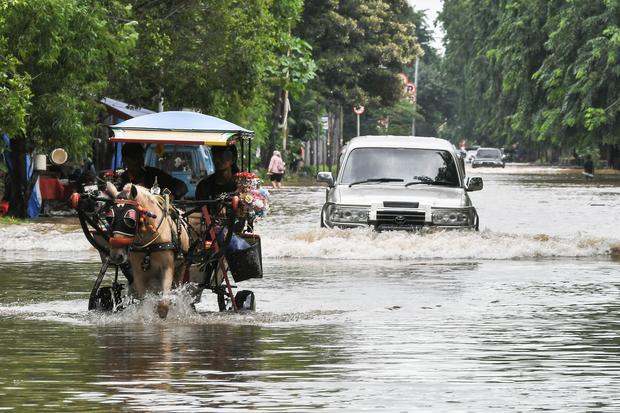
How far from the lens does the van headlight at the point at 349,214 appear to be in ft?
81.3

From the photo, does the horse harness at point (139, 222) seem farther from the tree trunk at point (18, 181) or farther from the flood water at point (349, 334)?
the tree trunk at point (18, 181)

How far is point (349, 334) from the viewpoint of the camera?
14.7m

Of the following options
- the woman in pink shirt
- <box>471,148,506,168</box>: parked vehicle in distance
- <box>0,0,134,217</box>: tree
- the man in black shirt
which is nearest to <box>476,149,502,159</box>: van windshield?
<box>471,148,506,168</box>: parked vehicle in distance

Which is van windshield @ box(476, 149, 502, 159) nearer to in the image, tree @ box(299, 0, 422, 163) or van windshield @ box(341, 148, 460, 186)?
tree @ box(299, 0, 422, 163)

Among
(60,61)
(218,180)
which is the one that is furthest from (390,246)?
(60,61)

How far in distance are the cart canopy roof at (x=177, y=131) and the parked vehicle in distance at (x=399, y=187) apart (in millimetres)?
7985

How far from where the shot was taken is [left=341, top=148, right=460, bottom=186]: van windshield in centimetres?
2569

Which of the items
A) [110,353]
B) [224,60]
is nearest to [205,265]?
[110,353]

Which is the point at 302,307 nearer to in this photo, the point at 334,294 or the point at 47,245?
the point at 334,294

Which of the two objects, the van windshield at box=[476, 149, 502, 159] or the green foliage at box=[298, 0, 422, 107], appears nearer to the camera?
the green foliage at box=[298, 0, 422, 107]

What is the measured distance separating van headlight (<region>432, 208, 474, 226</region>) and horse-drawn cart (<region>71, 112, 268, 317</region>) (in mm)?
7837

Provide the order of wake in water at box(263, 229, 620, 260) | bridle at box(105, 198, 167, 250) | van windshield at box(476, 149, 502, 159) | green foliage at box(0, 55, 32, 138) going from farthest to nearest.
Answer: van windshield at box(476, 149, 502, 159), green foliage at box(0, 55, 32, 138), wake in water at box(263, 229, 620, 260), bridle at box(105, 198, 167, 250)

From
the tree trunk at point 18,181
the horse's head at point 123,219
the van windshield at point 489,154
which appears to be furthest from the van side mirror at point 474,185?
the van windshield at point 489,154

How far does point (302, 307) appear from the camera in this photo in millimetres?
17562
